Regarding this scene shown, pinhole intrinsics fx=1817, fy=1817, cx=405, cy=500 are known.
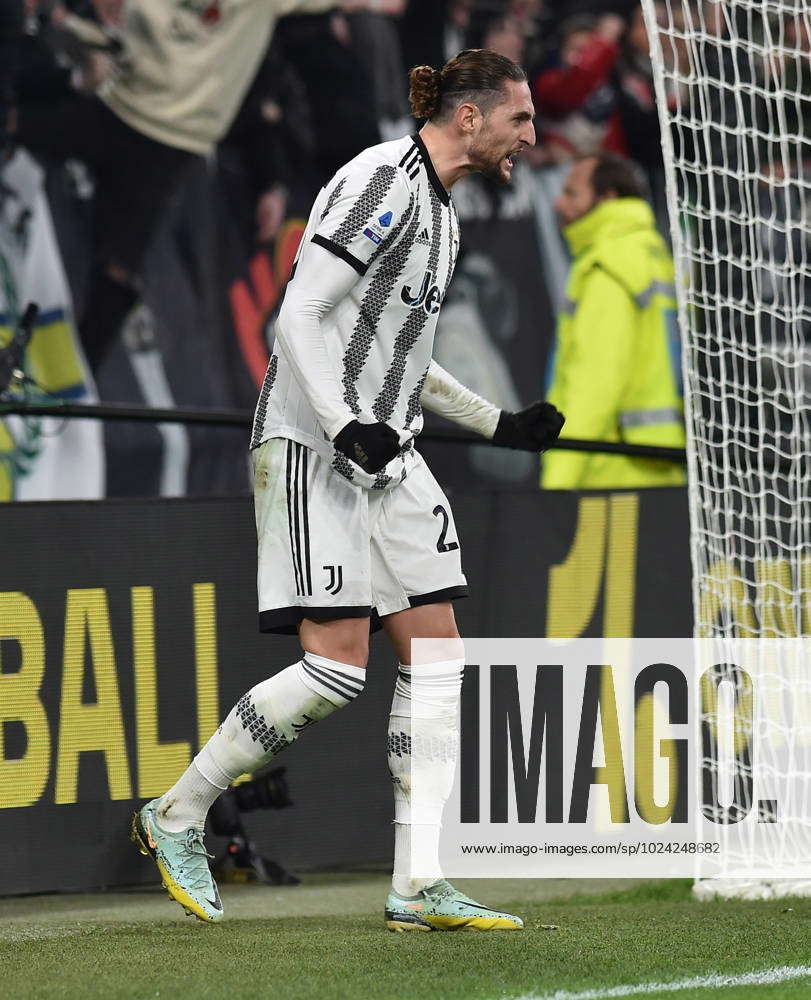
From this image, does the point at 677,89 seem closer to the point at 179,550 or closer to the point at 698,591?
the point at 698,591

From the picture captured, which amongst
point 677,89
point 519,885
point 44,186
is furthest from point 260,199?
point 519,885

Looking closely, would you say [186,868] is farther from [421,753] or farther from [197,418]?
[197,418]

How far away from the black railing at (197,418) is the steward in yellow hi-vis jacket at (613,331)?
39cm

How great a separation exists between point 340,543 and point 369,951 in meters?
0.97

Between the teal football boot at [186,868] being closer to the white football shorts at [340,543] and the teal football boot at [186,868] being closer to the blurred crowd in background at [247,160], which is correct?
the white football shorts at [340,543]

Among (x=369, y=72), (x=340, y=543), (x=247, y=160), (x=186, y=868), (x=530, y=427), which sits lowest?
(x=186, y=868)

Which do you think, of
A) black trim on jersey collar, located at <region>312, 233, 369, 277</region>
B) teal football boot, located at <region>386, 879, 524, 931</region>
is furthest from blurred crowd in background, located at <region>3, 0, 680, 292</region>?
teal football boot, located at <region>386, 879, 524, 931</region>

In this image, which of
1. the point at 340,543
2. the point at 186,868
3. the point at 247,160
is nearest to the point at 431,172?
the point at 340,543

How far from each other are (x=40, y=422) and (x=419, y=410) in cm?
386

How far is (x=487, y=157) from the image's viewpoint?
4500 millimetres

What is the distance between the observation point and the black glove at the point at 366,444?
417 centimetres

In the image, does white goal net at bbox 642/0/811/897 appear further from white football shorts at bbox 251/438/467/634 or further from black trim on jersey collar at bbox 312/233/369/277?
black trim on jersey collar at bbox 312/233/369/277

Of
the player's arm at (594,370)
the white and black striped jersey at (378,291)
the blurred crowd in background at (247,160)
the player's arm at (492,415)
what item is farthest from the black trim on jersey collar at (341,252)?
the blurred crowd in background at (247,160)

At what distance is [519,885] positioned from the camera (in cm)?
567
